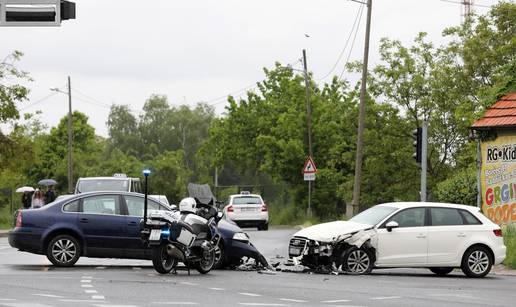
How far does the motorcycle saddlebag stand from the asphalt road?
0.63 metres

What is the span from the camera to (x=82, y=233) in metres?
20.8

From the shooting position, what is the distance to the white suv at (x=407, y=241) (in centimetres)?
2083

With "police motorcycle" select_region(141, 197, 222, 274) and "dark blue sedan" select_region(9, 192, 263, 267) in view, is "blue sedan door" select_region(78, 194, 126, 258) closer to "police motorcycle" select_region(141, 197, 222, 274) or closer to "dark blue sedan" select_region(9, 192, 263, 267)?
"dark blue sedan" select_region(9, 192, 263, 267)

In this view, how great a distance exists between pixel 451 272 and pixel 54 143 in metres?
70.8

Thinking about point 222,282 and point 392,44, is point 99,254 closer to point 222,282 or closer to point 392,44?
point 222,282

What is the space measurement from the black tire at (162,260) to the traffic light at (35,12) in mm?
4369

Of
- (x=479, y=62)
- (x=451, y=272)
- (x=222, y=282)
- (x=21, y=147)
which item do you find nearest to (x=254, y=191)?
(x=21, y=147)

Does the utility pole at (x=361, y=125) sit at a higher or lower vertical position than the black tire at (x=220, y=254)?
higher

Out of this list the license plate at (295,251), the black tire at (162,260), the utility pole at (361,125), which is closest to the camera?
the black tire at (162,260)

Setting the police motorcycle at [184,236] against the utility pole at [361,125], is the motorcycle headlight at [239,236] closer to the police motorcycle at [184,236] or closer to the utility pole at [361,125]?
the police motorcycle at [184,236]

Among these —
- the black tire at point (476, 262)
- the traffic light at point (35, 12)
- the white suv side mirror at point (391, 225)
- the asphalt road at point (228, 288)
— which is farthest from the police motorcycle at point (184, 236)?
the black tire at point (476, 262)

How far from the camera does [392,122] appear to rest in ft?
141

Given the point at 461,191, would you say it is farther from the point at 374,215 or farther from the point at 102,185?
the point at 374,215

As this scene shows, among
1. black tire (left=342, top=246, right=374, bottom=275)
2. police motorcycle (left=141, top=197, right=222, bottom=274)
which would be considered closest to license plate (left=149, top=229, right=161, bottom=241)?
police motorcycle (left=141, top=197, right=222, bottom=274)
